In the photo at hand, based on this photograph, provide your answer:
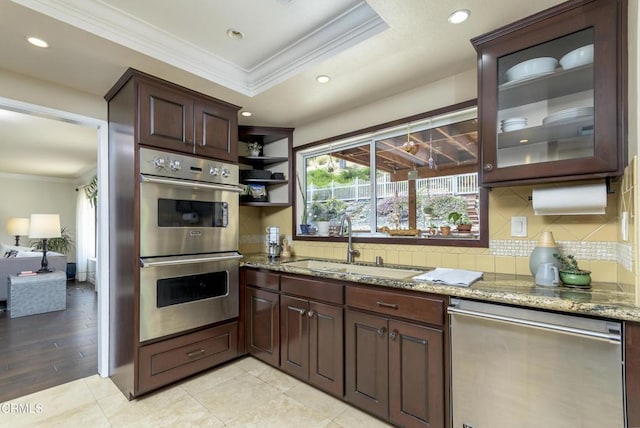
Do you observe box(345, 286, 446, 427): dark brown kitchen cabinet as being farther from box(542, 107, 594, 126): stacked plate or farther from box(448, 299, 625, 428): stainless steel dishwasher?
box(542, 107, 594, 126): stacked plate

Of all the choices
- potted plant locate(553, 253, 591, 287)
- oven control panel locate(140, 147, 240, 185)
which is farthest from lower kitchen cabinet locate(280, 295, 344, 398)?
potted plant locate(553, 253, 591, 287)

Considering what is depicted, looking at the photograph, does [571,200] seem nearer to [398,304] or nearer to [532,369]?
[532,369]

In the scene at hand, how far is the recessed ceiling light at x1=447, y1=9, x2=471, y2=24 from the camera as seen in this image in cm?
153

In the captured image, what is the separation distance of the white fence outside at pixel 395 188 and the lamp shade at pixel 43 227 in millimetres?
4272

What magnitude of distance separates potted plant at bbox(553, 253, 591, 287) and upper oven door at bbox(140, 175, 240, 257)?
89.3 inches

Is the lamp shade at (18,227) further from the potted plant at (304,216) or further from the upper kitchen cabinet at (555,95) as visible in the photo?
the upper kitchen cabinet at (555,95)

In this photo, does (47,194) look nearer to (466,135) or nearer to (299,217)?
(299,217)

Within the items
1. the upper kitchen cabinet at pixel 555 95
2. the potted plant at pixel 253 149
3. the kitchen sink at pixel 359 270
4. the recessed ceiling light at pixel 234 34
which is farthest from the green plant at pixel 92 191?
the upper kitchen cabinet at pixel 555 95

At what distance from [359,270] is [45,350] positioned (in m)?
3.13

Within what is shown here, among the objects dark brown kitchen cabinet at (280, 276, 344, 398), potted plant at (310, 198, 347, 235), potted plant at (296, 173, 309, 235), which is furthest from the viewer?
potted plant at (296, 173, 309, 235)

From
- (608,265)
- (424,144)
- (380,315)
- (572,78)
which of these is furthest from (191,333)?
(572,78)

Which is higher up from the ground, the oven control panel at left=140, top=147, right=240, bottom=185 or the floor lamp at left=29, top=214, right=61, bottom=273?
the oven control panel at left=140, top=147, right=240, bottom=185

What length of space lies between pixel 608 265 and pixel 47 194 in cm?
983

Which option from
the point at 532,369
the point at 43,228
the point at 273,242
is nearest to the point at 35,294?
the point at 43,228
